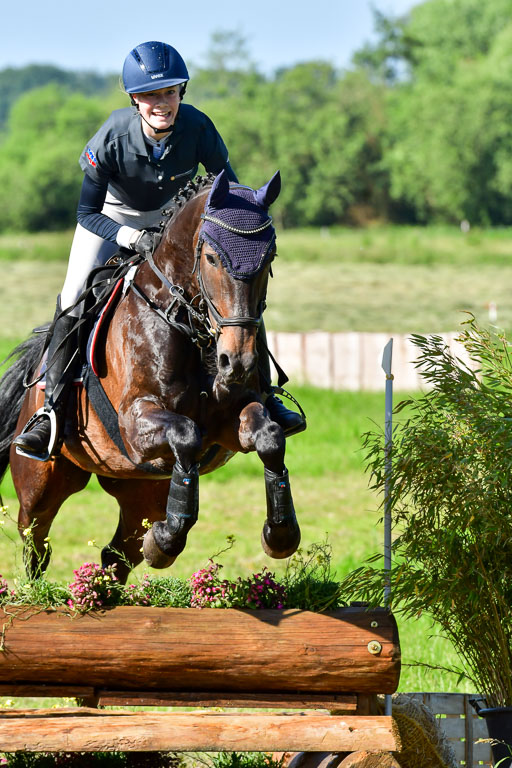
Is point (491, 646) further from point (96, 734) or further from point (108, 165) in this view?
point (108, 165)

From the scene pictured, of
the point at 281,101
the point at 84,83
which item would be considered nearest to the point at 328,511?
the point at 281,101

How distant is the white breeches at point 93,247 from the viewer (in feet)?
15.7

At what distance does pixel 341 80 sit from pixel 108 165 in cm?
6345

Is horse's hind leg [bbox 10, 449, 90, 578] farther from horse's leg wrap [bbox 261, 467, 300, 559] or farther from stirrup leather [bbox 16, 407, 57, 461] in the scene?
horse's leg wrap [bbox 261, 467, 300, 559]

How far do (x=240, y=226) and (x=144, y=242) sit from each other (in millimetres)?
787

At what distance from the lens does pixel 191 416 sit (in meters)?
4.07

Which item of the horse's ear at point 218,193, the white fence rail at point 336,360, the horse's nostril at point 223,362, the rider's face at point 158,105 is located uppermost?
the rider's face at point 158,105

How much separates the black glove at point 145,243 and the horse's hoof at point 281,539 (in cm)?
133

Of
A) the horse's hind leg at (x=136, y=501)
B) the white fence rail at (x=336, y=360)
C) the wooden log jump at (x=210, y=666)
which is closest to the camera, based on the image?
the wooden log jump at (x=210, y=666)

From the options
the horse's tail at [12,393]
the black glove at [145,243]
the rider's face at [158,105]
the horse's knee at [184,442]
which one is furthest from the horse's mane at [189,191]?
the horse's tail at [12,393]

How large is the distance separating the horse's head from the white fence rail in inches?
486

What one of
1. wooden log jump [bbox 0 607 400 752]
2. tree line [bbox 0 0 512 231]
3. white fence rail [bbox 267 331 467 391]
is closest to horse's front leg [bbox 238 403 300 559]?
wooden log jump [bbox 0 607 400 752]

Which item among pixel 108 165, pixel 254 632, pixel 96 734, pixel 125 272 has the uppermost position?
pixel 108 165

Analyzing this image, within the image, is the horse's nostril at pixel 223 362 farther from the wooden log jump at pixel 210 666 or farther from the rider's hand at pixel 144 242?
the wooden log jump at pixel 210 666
